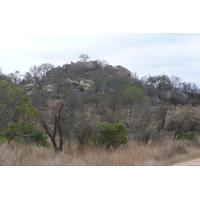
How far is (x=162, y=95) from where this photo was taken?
231 feet

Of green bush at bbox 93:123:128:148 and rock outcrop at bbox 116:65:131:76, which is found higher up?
green bush at bbox 93:123:128:148

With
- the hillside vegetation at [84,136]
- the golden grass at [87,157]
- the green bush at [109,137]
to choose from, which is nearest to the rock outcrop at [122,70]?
the hillside vegetation at [84,136]

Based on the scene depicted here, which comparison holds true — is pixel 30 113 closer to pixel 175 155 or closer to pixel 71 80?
pixel 175 155

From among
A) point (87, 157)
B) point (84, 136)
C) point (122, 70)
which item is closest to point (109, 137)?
point (84, 136)


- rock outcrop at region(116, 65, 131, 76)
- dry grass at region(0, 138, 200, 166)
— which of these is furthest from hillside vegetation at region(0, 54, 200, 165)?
rock outcrop at region(116, 65, 131, 76)

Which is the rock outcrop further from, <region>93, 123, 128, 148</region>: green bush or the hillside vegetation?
<region>93, 123, 128, 148</region>: green bush

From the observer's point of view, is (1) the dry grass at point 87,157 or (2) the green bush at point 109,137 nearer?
(1) the dry grass at point 87,157

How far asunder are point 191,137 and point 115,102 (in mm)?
16947

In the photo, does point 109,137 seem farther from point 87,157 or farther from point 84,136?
point 87,157

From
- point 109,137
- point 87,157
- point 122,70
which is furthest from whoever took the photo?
point 122,70

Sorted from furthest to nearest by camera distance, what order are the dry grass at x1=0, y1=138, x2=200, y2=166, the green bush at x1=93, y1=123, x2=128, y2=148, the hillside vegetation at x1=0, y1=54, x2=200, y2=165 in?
the green bush at x1=93, y1=123, x2=128, y2=148 → the hillside vegetation at x1=0, y1=54, x2=200, y2=165 → the dry grass at x1=0, y1=138, x2=200, y2=166

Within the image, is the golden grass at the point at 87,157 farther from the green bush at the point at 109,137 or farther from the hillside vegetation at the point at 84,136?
the green bush at the point at 109,137

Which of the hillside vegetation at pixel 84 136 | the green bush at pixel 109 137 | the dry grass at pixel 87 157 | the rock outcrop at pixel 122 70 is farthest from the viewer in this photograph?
the rock outcrop at pixel 122 70

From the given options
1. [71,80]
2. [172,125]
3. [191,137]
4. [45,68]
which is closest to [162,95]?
[71,80]
